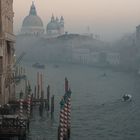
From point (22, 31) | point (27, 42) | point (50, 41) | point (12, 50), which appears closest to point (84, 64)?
point (50, 41)

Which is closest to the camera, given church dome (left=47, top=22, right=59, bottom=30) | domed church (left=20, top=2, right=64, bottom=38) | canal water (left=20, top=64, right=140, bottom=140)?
canal water (left=20, top=64, right=140, bottom=140)

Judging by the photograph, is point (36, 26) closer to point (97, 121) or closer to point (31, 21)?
point (31, 21)

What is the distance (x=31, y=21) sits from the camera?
538ft

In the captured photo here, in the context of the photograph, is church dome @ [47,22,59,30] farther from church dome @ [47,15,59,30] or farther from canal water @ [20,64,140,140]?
canal water @ [20,64,140,140]

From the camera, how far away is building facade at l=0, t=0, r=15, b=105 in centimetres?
2580

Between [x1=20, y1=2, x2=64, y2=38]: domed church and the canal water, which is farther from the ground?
[x1=20, y1=2, x2=64, y2=38]: domed church

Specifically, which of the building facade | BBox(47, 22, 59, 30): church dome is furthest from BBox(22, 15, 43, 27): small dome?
the building facade

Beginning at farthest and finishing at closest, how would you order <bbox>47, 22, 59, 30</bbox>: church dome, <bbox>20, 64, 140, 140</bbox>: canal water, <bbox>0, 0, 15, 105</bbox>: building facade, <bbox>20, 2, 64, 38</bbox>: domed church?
1. <bbox>47, 22, 59, 30</bbox>: church dome
2. <bbox>20, 2, 64, 38</bbox>: domed church
3. <bbox>0, 0, 15, 105</bbox>: building facade
4. <bbox>20, 64, 140, 140</bbox>: canal water

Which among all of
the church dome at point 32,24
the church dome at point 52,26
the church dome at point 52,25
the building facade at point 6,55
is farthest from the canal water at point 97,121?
the church dome at point 52,25

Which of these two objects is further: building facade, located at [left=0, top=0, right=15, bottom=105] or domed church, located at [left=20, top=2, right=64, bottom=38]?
domed church, located at [left=20, top=2, right=64, bottom=38]

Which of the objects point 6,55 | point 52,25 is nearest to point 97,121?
point 6,55

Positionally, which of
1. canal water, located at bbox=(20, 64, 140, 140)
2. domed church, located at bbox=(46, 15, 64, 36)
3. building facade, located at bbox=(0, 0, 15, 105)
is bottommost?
canal water, located at bbox=(20, 64, 140, 140)

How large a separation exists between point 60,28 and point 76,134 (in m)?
150

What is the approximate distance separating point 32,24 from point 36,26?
161cm
